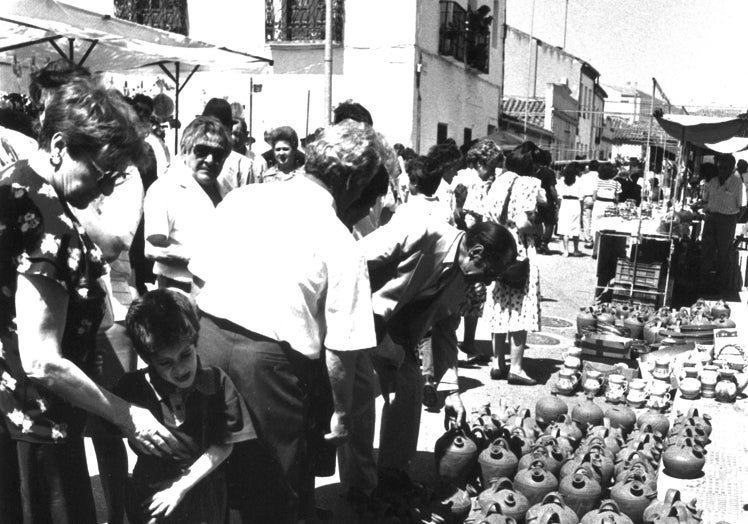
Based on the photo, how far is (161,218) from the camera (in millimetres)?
4078

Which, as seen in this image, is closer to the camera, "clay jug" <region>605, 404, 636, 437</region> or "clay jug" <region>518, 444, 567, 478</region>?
"clay jug" <region>518, 444, 567, 478</region>

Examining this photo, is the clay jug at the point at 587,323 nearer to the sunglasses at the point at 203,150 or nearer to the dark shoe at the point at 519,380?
the dark shoe at the point at 519,380

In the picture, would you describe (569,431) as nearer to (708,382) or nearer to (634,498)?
(634,498)

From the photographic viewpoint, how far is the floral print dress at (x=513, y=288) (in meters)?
6.35

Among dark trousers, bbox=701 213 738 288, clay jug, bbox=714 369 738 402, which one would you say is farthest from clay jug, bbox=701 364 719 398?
dark trousers, bbox=701 213 738 288

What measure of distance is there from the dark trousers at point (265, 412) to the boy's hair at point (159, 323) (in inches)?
5.3

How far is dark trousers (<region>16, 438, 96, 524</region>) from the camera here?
2256 millimetres

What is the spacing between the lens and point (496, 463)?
3.88m

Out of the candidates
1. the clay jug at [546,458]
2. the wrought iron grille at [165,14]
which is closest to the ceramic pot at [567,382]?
the clay jug at [546,458]

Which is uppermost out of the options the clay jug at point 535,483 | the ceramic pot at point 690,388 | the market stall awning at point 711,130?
the market stall awning at point 711,130

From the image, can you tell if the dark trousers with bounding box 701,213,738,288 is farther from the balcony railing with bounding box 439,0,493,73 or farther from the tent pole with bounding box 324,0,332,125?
the balcony railing with bounding box 439,0,493,73

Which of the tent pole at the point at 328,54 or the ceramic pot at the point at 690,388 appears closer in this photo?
the ceramic pot at the point at 690,388

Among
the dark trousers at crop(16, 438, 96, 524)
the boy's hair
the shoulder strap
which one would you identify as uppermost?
the shoulder strap

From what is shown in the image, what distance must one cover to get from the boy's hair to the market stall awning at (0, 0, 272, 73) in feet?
17.1
